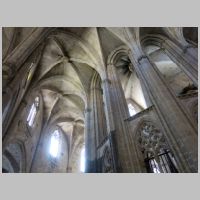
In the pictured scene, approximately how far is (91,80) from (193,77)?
8.06 meters

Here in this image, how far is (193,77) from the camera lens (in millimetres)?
8797

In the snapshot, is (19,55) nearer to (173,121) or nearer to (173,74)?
(173,121)

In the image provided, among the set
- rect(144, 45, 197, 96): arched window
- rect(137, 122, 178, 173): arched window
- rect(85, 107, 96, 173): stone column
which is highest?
rect(144, 45, 197, 96): arched window

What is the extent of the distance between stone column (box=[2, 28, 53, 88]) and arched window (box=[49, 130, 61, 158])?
11009 mm

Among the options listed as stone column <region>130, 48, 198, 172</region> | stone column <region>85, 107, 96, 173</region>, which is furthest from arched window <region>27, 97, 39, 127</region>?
stone column <region>130, 48, 198, 172</region>

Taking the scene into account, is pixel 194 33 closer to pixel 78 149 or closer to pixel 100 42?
pixel 100 42

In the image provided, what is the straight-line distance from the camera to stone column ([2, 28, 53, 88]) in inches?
284

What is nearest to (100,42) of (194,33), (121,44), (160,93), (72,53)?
(121,44)

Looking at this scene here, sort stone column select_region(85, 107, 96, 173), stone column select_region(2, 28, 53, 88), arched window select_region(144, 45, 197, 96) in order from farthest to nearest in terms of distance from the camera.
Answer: arched window select_region(144, 45, 197, 96) < stone column select_region(85, 107, 96, 173) < stone column select_region(2, 28, 53, 88)

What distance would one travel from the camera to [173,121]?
6.40m

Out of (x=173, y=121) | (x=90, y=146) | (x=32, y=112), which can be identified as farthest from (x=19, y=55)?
(x=32, y=112)

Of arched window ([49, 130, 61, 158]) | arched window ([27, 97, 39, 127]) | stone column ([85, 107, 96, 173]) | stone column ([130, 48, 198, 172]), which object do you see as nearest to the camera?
stone column ([130, 48, 198, 172])

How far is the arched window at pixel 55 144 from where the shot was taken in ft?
57.4

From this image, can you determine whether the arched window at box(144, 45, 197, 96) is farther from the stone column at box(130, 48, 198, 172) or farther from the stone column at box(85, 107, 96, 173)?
the stone column at box(85, 107, 96, 173)
